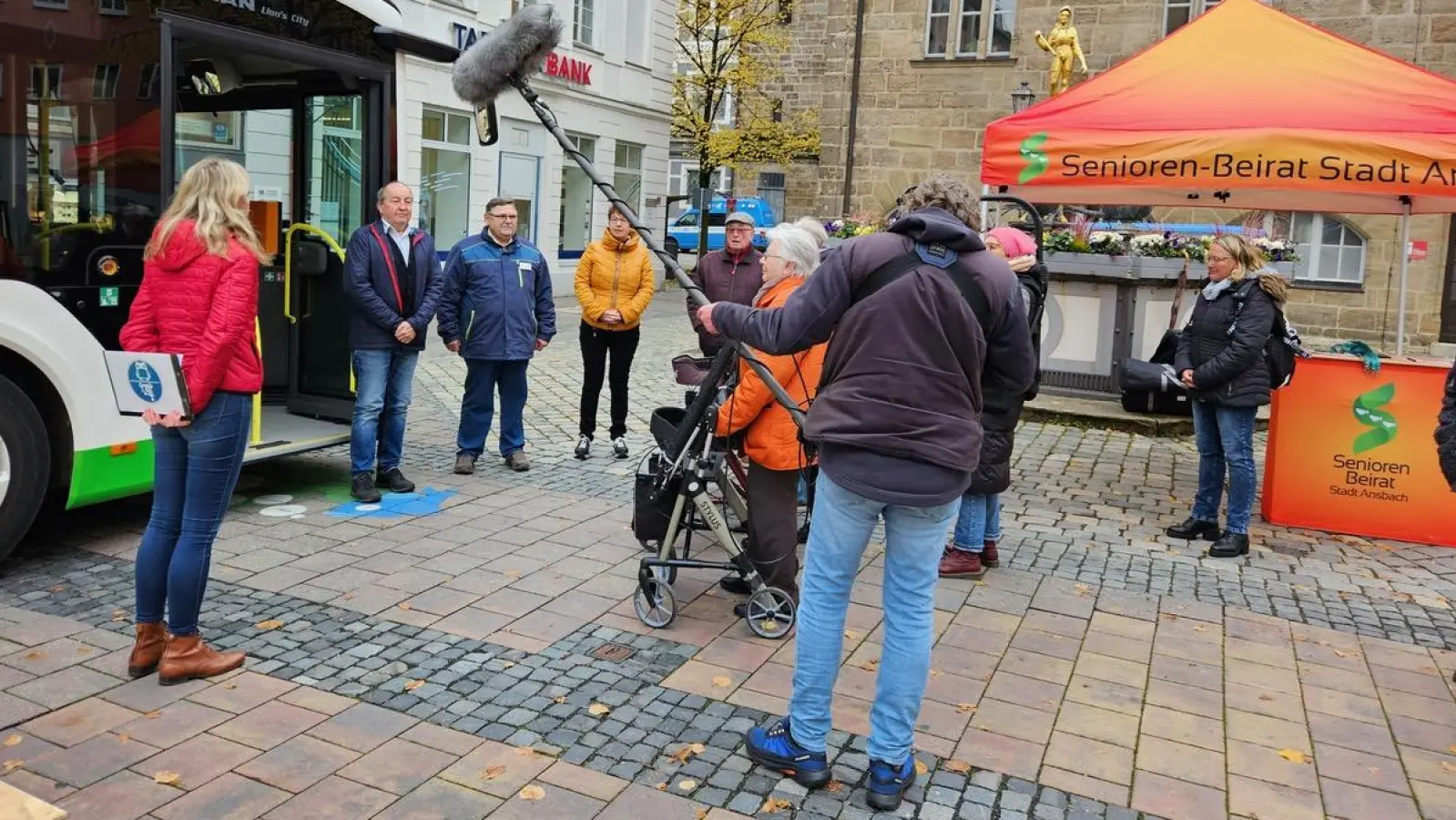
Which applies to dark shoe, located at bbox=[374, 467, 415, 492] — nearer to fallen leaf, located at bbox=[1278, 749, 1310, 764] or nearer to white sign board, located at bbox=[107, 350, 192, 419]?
white sign board, located at bbox=[107, 350, 192, 419]

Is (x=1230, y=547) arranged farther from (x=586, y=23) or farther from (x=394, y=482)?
(x=586, y=23)

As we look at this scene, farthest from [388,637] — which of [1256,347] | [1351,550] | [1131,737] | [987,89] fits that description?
[987,89]

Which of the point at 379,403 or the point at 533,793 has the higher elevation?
the point at 379,403

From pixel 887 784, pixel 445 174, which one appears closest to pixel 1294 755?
pixel 887 784

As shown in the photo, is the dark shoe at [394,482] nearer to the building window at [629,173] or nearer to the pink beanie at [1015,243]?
the pink beanie at [1015,243]

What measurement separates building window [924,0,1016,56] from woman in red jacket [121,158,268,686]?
20778 millimetres

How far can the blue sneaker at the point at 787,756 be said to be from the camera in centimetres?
364

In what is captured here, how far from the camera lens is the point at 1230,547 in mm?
6641

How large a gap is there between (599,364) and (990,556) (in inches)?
138

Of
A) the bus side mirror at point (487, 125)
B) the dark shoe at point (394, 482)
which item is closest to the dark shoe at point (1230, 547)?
the bus side mirror at point (487, 125)

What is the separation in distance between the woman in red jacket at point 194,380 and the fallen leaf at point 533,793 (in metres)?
1.46

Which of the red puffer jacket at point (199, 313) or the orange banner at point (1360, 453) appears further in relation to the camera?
the orange banner at point (1360, 453)

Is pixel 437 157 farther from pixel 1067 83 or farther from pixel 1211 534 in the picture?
pixel 1211 534

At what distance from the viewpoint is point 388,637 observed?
15.6 feet
